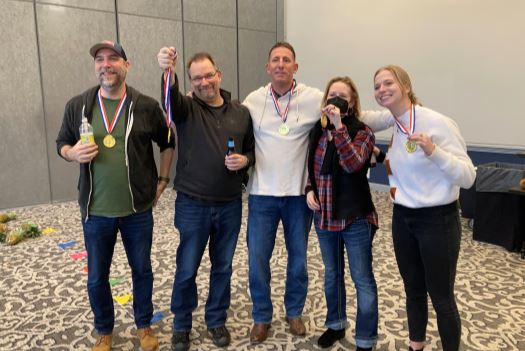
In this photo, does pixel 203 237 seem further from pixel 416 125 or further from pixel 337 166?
pixel 416 125

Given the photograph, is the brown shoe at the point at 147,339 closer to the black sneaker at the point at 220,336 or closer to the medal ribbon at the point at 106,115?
the black sneaker at the point at 220,336

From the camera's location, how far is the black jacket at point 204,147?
2131mm

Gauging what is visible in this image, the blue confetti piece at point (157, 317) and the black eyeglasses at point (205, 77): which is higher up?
the black eyeglasses at point (205, 77)

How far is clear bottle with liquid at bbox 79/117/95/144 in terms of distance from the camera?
1948 mm

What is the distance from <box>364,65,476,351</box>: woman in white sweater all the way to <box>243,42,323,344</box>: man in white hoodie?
52 cm

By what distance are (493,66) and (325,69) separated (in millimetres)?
2530

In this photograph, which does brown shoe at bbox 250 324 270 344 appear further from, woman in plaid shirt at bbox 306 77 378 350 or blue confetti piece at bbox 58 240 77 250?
blue confetti piece at bbox 58 240 77 250

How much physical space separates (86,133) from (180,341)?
1.22 meters

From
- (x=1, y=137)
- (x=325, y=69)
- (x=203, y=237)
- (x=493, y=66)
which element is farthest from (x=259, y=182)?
(x=325, y=69)

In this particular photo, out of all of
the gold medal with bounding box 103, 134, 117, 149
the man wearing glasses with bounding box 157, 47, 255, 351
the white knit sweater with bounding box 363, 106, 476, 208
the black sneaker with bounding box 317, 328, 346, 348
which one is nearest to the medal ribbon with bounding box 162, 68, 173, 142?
the man wearing glasses with bounding box 157, 47, 255, 351

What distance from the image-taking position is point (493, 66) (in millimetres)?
4984

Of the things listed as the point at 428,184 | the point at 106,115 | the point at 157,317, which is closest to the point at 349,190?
the point at 428,184

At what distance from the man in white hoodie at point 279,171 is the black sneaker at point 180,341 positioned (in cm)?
37

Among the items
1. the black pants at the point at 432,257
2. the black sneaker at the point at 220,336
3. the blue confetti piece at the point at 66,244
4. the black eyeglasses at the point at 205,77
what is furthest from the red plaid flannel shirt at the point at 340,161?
the blue confetti piece at the point at 66,244
